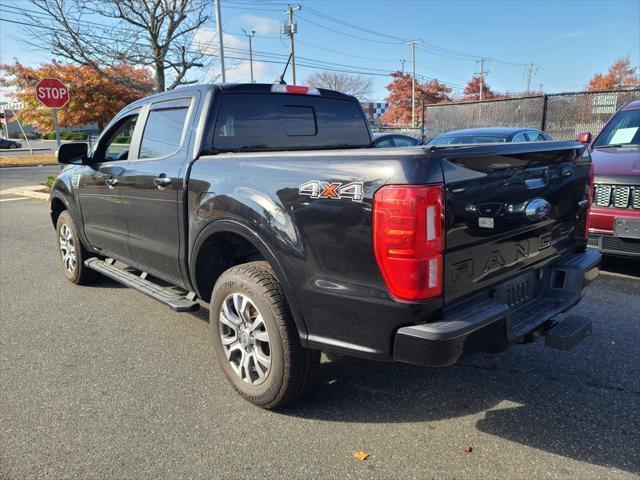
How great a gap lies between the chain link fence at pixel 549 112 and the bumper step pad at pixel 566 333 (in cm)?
1110

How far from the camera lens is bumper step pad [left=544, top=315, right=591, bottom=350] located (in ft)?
8.98

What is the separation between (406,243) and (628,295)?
3611 millimetres

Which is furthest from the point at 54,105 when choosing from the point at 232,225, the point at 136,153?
the point at 232,225

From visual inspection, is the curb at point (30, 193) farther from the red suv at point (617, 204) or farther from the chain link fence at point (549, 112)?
the red suv at point (617, 204)

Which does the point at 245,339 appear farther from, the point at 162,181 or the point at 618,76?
the point at 618,76

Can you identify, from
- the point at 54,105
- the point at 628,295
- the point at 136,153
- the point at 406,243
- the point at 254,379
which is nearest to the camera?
the point at 406,243

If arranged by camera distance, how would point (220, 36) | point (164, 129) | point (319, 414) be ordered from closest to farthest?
point (319, 414)
point (164, 129)
point (220, 36)

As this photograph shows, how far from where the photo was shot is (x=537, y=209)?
2730mm

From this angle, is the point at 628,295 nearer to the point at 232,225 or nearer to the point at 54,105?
the point at 232,225

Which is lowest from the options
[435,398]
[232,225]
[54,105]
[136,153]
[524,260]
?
[435,398]

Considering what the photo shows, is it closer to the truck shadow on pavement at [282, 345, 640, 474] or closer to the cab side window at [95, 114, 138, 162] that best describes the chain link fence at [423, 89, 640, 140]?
the truck shadow on pavement at [282, 345, 640, 474]

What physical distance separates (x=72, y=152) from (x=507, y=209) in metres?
3.96

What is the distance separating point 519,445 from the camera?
258 cm

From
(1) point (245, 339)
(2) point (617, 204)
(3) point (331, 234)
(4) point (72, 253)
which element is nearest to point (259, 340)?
(1) point (245, 339)
